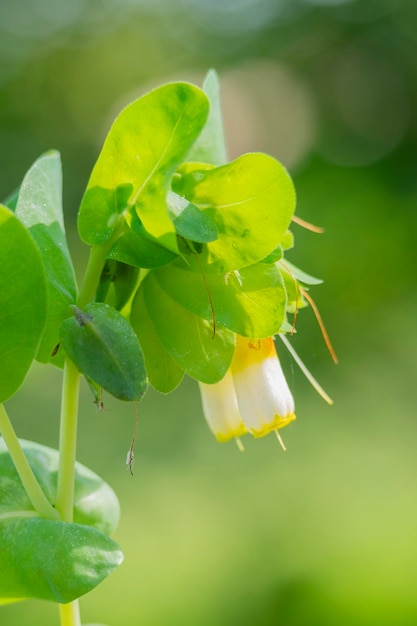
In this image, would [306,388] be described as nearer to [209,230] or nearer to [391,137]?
[391,137]

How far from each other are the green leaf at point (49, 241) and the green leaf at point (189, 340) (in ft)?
0.13

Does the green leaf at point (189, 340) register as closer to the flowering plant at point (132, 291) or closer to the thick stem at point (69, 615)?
the flowering plant at point (132, 291)

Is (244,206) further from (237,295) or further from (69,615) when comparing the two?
(69,615)

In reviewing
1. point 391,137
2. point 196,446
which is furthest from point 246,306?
point 391,137

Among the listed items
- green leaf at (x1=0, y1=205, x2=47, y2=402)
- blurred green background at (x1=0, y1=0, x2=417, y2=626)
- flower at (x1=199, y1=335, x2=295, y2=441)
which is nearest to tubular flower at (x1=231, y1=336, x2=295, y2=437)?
flower at (x1=199, y1=335, x2=295, y2=441)

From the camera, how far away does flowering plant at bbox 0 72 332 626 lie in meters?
0.32

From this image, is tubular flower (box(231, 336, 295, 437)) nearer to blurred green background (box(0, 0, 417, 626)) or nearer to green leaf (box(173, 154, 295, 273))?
green leaf (box(173, 154, 295, 273))

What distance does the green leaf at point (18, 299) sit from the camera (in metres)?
0.31

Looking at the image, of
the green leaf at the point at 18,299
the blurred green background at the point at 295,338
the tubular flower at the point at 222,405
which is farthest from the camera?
the blurred green background at the point at 295,338

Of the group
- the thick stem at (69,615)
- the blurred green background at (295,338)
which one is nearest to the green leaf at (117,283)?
the thick stem at (69,615)

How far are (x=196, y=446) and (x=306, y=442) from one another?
26 cm

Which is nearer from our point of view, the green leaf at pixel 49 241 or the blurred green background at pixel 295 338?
the green leaf at pixel 49 241

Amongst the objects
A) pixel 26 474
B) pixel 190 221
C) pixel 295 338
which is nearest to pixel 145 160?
pixel 190 221

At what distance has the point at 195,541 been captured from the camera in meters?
1.59
